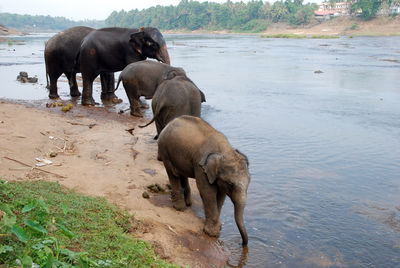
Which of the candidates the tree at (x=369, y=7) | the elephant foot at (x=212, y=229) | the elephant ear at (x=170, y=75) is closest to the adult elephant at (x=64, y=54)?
the elephant ear at (x=170, y=75)

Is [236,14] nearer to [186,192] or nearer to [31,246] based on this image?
[186,192]

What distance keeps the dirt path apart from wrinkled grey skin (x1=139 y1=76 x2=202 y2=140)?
679 mm

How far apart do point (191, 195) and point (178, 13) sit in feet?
428

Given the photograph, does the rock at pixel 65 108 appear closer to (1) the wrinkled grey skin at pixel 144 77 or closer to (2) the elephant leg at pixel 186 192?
(1) the wrinkled grey skin at pixel 144 77

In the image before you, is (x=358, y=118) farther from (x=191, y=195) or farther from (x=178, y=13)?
(x=178, y=13)

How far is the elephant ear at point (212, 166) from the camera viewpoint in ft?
14.8

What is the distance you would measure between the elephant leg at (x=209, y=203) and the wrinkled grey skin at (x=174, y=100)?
2.31 metres

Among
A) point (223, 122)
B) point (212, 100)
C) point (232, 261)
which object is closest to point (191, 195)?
point (232, 261)

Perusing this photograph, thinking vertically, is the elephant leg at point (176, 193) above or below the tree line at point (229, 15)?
below

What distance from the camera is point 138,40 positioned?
1044 centimetres

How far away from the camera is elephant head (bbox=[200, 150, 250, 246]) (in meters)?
4.42

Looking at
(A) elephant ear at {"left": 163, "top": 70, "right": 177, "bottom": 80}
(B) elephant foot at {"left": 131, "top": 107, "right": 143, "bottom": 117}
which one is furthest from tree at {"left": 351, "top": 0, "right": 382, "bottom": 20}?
(A) elephant ear at {"left": 163, "top": 70, "right": 177, "bottom": 80}

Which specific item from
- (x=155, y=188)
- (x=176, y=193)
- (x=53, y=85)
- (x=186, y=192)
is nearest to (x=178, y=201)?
(x=176, y=193)

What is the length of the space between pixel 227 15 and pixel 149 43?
109 meters
